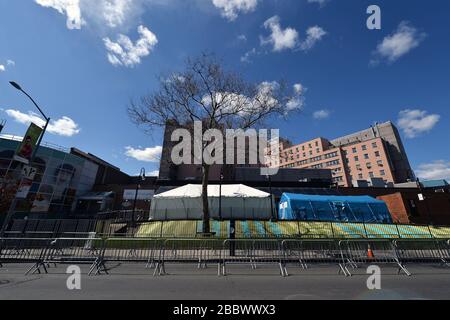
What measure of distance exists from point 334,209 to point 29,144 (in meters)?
26.1

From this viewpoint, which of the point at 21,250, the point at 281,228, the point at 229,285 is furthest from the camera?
the point at 281,228

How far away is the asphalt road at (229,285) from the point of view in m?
5.17

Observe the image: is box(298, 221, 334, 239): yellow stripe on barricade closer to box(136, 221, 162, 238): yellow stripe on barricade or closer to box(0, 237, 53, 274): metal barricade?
box(136, 221, 162, 238): yellow stripe on barricade

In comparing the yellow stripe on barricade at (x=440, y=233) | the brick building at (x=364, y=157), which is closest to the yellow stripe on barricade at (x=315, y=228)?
the yellow stripe on barricade at (x=440, y=233)

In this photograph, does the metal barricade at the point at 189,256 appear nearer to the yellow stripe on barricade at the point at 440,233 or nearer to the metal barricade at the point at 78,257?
the metal barricade at the point at 78,257

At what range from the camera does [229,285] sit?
6168 millimetres

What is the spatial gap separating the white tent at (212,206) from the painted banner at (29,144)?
11967 millimetres

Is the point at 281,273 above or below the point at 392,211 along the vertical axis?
below

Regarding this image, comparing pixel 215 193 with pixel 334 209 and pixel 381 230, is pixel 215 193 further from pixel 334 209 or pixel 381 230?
pixel 381 230

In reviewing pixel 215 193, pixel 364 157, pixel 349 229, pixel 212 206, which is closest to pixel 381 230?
pixel 349 229

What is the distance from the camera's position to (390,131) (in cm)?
9088
